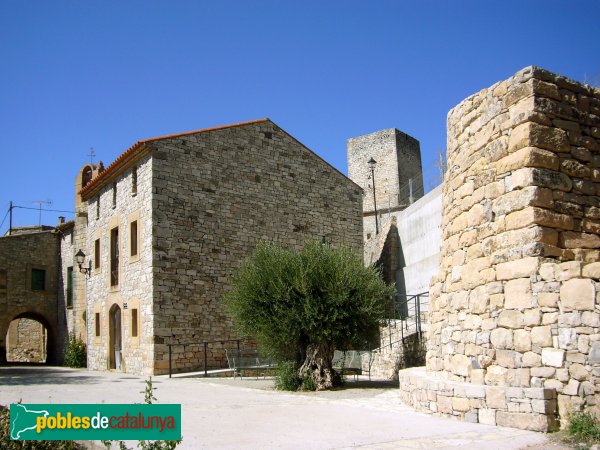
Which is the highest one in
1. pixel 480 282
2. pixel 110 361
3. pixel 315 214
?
pixel 315 214

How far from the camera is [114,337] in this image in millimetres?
19812

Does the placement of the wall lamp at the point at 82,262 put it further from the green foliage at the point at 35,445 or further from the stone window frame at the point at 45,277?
the green foliage at the point at 35,445

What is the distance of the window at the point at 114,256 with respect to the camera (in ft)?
64.1

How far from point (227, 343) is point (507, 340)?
1165 cm

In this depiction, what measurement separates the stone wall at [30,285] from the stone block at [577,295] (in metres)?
24.3

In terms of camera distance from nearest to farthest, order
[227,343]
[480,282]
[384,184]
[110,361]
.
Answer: [480,282] < [227,343] < [110,361] < [384,184]

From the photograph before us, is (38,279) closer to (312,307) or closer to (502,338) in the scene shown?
(312,307)

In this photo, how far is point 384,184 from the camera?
41125mm

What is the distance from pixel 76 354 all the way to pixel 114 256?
5.59 meters

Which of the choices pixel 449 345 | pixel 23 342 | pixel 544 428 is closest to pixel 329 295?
pixel 449 345

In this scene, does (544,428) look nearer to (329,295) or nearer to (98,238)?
(329,295)

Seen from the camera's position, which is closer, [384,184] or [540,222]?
[540,222]

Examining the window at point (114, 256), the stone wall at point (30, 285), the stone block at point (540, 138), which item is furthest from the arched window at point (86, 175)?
the stone block at point (540, 138)

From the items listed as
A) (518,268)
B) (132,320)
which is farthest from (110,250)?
(518,268)
